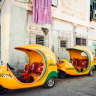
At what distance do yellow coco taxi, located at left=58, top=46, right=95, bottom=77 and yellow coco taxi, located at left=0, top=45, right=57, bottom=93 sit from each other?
162 cm

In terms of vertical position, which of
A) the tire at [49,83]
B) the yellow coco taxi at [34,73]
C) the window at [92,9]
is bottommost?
the tire at [49,83]

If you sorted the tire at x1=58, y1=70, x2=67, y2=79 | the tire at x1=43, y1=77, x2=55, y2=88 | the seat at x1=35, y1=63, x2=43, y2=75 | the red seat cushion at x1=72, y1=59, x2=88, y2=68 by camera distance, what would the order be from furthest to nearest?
1. the red seat cushion at x1=72, y1=59, x2=88, y2=68
2. the tire at x1=58, y1=70, x2=67, y2=79
3. the seat at x1=35, y1=63, x2=43, y2=75
4. the tire at x1=43, y1=77, x2=55, y2=88

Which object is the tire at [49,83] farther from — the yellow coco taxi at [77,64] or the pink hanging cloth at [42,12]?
the pink hanging cloth at [42,12]

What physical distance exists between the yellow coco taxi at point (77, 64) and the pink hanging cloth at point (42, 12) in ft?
9.45

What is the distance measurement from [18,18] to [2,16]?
107 cm

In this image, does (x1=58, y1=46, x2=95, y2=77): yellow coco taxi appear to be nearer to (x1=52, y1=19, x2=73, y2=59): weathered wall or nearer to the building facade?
(x1=52, y1=19, x2=73, y2=59): weathered wall

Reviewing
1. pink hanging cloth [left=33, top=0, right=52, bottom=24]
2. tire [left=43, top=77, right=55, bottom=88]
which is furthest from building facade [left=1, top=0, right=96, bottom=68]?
tire [left=43, top=77, right=55, bottom=88]

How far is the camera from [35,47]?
21.0 feet

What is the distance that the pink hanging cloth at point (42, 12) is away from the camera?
32.5ft

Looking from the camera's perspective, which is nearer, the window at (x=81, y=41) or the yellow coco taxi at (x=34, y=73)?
the yellow coco taxi at (x=34, y=73)

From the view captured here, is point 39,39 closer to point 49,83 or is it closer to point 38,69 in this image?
point 38,69

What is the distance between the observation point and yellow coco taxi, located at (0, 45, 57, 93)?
16.5ft

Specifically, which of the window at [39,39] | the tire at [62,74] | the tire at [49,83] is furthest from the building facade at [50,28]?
the tire at [49,83]

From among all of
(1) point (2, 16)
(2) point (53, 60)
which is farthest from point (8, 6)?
(2) point (53, 60)
